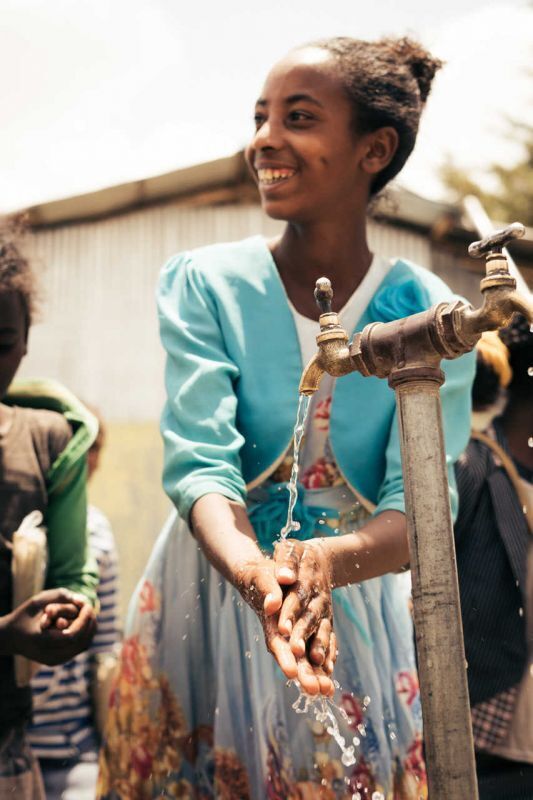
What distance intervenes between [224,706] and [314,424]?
2.26 feet

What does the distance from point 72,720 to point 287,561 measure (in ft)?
8.54

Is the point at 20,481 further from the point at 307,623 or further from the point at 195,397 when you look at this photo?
the point at 307,623

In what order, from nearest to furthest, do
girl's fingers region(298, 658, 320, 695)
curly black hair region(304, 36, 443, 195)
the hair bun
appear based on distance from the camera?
girl's fingers region(298, 658, 320, 695), curly black hair region(304, 36, 443, 195), the hair bun

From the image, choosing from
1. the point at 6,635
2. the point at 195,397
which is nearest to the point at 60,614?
the point at 6,635

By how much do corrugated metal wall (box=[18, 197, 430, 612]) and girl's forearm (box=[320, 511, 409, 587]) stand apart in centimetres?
585

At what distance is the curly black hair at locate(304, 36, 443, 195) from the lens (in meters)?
2.49

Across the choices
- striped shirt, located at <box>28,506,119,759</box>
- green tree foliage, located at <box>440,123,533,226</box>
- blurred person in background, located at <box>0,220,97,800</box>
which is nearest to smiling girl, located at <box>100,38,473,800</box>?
blurred person in background, located at <box>0,220,97,800</box>

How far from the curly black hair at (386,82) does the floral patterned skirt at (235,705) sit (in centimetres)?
113

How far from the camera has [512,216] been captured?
1571 cm

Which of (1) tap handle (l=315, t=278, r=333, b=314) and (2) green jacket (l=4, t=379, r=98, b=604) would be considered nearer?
(1) tap handle (l=315, t=278, r=333, b=314)

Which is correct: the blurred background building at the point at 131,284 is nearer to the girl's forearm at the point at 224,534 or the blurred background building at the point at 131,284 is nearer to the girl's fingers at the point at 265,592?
the girl's forearm at the point at 224,534

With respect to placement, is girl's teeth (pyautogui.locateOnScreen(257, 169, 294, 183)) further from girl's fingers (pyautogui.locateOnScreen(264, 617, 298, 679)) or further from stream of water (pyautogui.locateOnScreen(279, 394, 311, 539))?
girl's fingers (pyautogui.locateOnScreen(264, 617, 298, 679))

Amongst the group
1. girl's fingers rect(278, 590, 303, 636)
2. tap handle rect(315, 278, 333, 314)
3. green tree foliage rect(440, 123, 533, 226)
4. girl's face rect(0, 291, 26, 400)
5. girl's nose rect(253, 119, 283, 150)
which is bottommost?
girl's fingers rect(278, 590, 303, 636)

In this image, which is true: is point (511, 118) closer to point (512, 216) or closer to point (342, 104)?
point (512, 216)
